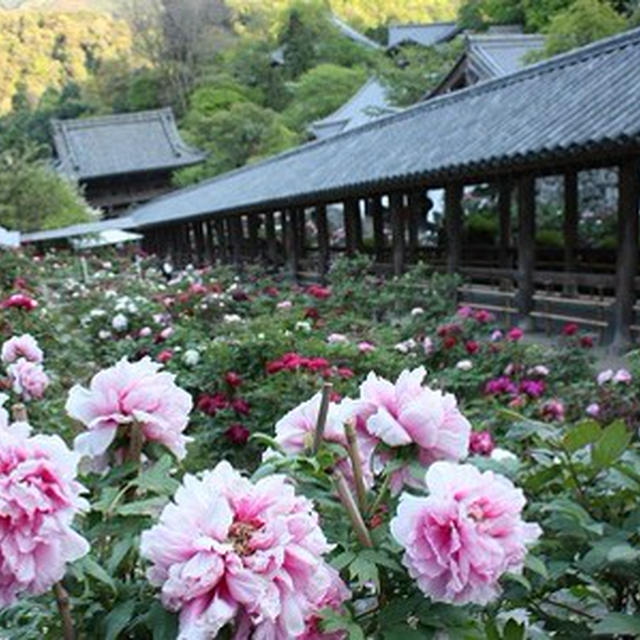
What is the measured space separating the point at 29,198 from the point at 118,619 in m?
29.7

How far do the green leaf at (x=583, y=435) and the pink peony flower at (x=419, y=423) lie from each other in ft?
0.84

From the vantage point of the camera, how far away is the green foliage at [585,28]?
20578 millimetres

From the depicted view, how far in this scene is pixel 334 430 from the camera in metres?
1.32

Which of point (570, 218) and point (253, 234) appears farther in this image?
point (253, 234)

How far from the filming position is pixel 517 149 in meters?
9.16

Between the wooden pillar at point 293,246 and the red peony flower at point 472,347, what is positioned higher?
the red peony flower at point 472,347

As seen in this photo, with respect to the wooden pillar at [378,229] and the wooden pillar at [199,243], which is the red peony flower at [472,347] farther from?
the wooden pillar at [199,243]

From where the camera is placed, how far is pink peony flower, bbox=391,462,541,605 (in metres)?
1.01

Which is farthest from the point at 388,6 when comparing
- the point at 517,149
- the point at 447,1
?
the point at 517,149

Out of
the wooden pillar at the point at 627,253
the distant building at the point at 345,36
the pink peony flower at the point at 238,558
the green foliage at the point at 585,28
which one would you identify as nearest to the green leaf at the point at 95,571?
the pink peony flower at the point at 238,558

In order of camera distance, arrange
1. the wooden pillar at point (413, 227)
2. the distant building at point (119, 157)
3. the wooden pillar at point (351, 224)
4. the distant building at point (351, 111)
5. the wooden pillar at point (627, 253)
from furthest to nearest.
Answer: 1. the distant building at point (119, 157)
2. the distant building at point (351, 111)
3. the wooden pillar at point (413, 227)
4. the wooden pillar at point (351, 224)
5. the wooden pillar at point (627, 253)

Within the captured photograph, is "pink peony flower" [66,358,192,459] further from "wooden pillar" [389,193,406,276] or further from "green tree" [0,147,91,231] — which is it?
"green tree" [0,147,91,231]

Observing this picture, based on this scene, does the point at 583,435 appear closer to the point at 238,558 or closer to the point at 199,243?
the point at 238,558

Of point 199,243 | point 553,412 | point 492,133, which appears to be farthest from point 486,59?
point 553,412
